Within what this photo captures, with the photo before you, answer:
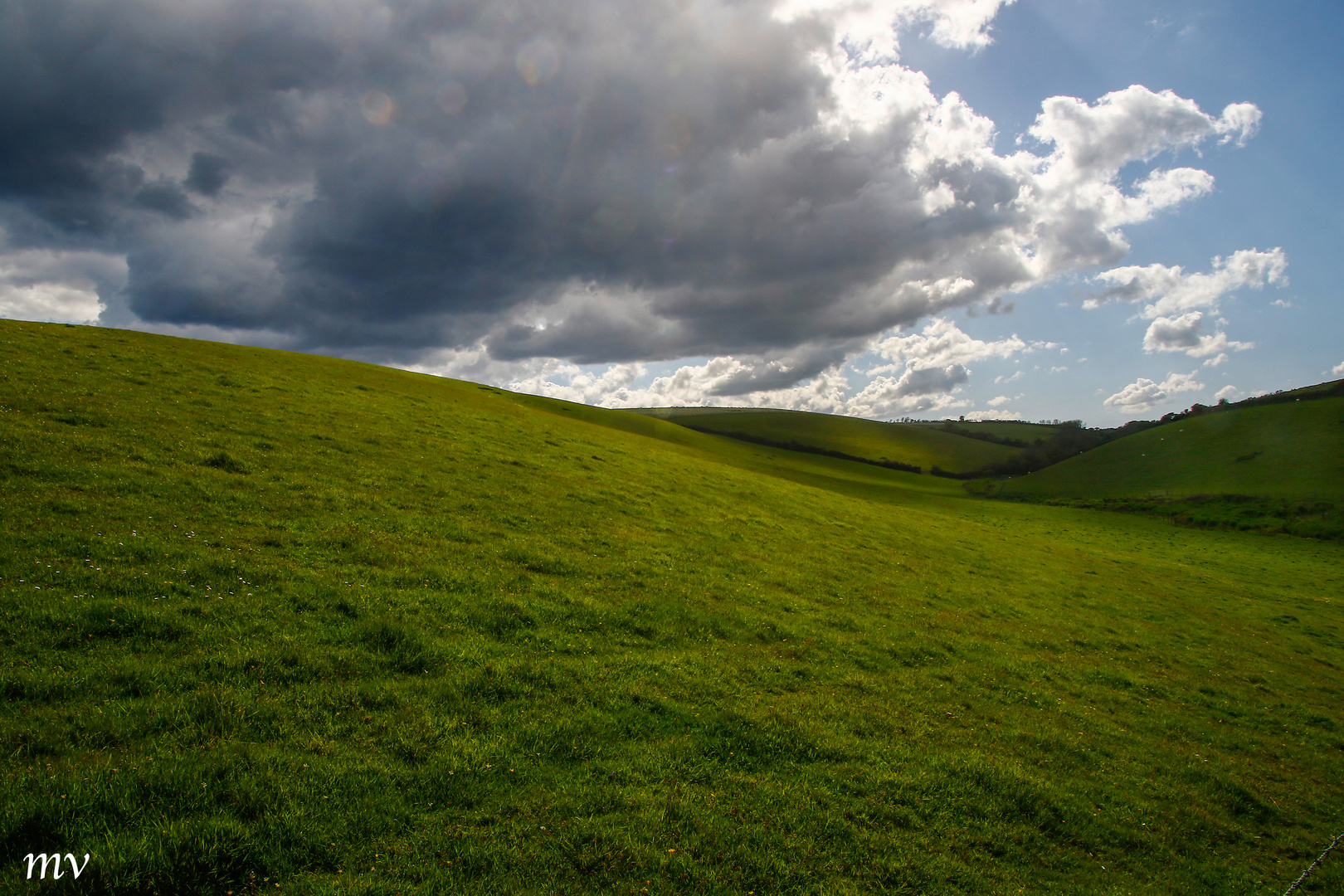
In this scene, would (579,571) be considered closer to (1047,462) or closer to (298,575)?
(298,575)

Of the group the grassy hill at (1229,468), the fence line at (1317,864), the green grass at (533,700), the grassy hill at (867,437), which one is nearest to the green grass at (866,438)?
the grassy hill at (867,437)

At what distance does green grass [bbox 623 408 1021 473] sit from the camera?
470 feet

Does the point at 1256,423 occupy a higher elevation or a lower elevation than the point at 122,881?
higher

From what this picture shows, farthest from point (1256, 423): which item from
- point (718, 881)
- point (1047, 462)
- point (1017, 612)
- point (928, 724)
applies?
point (718, 881)

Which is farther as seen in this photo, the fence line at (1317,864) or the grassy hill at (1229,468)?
the grassy hill at (1229,468)

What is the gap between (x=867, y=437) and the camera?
161 metres

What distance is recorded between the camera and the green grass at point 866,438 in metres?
143

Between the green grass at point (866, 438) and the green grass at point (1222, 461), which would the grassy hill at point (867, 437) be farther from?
the green grass at point (1222, 461)

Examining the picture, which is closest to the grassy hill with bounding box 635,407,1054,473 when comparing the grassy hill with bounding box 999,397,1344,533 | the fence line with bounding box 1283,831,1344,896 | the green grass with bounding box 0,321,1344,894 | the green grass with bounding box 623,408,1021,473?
the green grass with bounding box 623,408,1021,473

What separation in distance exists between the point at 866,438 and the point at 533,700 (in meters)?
161

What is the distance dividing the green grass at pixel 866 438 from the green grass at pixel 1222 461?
89.3ft

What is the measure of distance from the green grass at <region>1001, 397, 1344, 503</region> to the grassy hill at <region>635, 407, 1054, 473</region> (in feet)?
87.9

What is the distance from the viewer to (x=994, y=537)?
41.6m

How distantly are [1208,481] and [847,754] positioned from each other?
4248 inches
